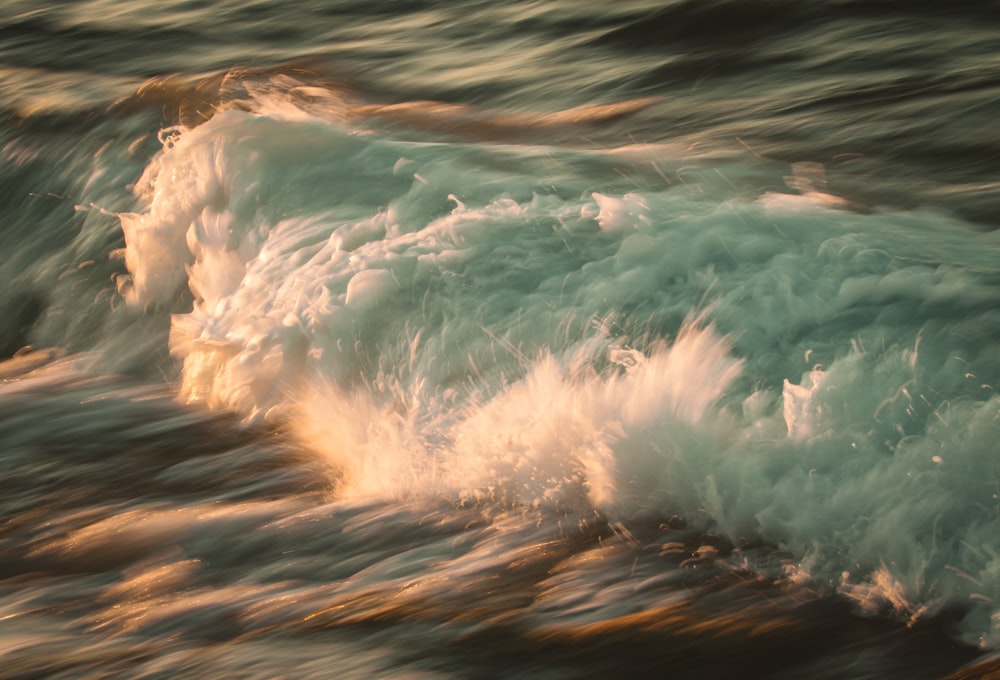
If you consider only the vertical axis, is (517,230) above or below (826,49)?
below

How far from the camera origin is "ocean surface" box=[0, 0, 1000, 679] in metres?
2.91

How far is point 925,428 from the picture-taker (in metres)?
2.98

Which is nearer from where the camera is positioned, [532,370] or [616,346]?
[616,346]

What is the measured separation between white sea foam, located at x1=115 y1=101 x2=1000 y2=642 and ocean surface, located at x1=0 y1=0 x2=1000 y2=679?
0.01 meters

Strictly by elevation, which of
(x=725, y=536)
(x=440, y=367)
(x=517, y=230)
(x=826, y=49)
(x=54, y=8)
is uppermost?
(x=54, y=8)

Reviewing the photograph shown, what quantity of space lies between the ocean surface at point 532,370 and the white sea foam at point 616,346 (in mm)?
11

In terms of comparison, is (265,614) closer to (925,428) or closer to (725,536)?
(725,536)

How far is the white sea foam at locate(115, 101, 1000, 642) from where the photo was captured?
117 inches

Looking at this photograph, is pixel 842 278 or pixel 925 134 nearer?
pixel 842 278

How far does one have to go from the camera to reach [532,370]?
3.75m

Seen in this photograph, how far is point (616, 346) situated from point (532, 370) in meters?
0.26

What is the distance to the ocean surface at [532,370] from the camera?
9.55 ft

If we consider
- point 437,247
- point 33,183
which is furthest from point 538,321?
point 33,183

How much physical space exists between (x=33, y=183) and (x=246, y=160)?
6.84ft
